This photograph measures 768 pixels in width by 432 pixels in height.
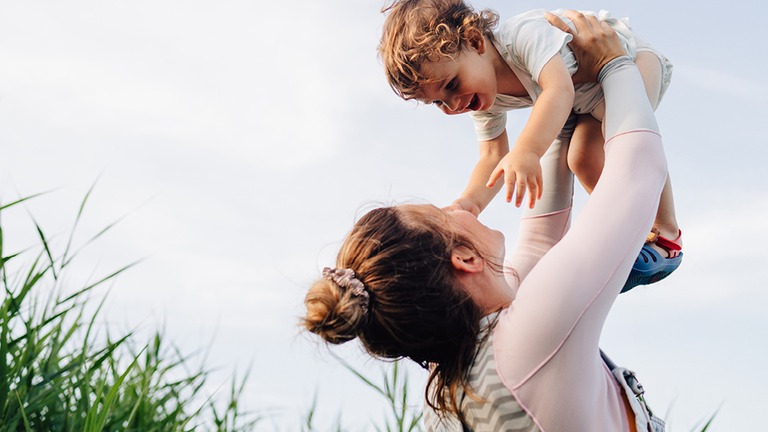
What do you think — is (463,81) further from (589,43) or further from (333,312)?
(333,312)

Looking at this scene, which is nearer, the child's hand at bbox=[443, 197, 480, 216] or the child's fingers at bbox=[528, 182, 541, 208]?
the child's fingers at bbox=[528, 182, 541, 208]

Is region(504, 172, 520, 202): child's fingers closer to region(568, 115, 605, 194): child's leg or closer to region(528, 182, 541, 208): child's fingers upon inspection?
region(528, 182, 541, 208): child's fingers

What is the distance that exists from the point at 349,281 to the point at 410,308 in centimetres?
14

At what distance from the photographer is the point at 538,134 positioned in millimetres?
2111

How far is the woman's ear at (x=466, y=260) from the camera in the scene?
68.9 inches

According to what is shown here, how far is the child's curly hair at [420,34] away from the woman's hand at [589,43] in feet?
0.89

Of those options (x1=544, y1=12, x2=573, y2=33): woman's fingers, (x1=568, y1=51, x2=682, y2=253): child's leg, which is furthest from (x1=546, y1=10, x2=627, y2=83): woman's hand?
(x1=568, y1=51, x2=682, y2=253): child's leg

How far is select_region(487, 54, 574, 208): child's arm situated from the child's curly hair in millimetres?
333

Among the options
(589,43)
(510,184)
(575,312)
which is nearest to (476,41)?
(589,43)

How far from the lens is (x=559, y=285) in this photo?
152 cm

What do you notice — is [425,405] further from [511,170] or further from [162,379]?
[162,379]

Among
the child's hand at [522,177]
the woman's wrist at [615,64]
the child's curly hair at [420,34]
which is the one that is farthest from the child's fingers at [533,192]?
the child's curly hair at [420,34]

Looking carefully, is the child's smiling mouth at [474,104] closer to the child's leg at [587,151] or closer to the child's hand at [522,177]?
the child's leg at [587,151]

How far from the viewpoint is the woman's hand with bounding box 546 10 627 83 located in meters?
2.26
